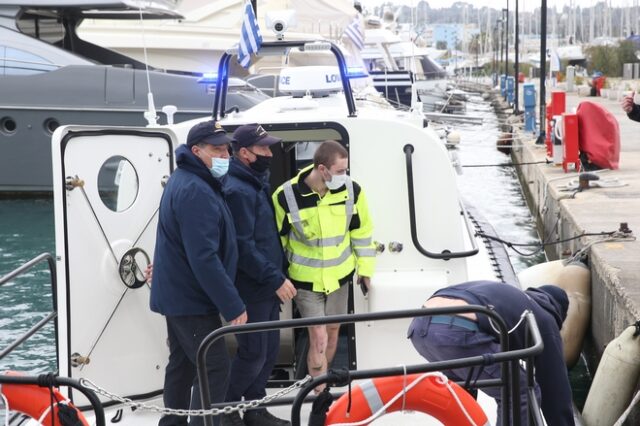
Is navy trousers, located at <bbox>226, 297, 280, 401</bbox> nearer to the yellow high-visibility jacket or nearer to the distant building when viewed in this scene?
the yellow high-visibility jacket

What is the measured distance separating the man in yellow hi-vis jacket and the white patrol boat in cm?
34

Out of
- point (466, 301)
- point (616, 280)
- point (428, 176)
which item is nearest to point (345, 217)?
point (428, 176)

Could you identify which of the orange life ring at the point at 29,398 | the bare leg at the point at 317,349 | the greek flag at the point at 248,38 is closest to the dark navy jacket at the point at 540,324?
the bare leg at the point at 317,349

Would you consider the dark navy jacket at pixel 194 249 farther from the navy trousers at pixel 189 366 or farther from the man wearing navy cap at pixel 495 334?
the man wearing navy cap at pixel 495 334

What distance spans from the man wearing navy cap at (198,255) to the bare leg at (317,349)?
31.0 inches

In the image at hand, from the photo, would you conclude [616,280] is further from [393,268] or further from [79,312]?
[79,312]

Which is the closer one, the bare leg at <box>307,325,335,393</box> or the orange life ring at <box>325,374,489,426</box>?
the orange life ring at <box>325,374,489,426</box>

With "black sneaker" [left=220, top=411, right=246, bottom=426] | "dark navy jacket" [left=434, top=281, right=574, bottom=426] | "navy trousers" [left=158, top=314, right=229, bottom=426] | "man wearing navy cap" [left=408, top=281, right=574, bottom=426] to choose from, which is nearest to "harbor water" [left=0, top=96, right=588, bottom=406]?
"dark navy jacket" [left=434, top=281, right=574, bottom=426]

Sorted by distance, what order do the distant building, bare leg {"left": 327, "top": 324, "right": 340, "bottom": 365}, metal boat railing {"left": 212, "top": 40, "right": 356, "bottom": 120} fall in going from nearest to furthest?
bare leg {"left": 327, "top": 324, "right": 340, "bottom": 365}, metal boat railing {"left": 212, "top": 40, "right": 356, "bottom": 120}, the distant building

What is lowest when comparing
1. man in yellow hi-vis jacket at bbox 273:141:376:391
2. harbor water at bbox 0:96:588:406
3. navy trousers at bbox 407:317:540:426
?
harbor water at bbox 0:96:588:406

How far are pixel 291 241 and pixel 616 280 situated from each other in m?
3.42

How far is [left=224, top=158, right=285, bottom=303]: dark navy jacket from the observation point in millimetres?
4906

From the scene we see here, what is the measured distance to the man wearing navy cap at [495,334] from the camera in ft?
13.5

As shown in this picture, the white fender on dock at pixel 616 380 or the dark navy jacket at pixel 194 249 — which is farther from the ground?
the dark navy jacket at pixel 194 249
